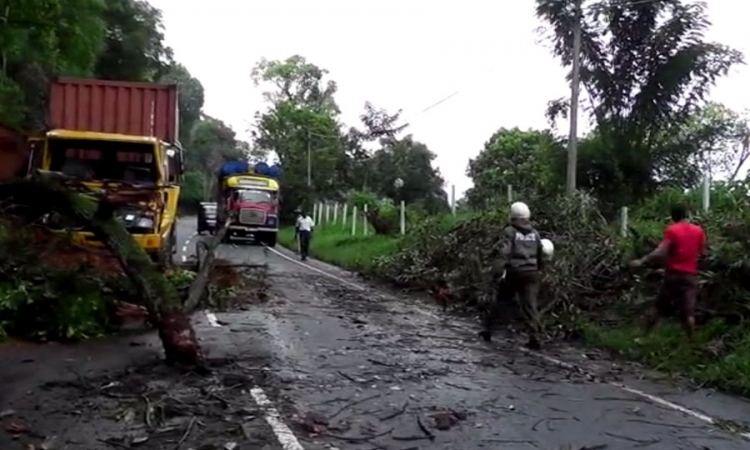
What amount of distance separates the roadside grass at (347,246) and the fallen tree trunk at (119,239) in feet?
49.2

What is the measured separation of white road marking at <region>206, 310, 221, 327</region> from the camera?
43.3 feet

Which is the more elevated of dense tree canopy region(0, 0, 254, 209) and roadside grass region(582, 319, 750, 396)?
dense tree canopy region(0, 0, 254, 209)

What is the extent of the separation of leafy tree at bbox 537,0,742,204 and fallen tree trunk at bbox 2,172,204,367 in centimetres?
1955

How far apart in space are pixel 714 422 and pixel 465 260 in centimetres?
981

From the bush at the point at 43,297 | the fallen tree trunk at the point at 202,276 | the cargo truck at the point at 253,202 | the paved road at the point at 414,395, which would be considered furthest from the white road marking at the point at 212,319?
the cargo truck at the point at 253,202

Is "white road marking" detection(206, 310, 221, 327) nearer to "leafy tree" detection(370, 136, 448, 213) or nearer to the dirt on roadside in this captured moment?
the dirt on roadside

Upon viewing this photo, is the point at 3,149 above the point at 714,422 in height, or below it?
above

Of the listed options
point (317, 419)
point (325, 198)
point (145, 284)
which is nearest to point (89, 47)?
point (145, 284)

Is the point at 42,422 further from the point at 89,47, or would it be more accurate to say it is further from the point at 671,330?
the point at 89,47

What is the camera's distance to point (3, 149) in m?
7.47

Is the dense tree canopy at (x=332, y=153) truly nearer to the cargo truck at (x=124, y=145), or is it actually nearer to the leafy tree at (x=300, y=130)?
the leafy tree at (x=300, y=130)

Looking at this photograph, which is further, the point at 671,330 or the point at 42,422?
the point at 671,330

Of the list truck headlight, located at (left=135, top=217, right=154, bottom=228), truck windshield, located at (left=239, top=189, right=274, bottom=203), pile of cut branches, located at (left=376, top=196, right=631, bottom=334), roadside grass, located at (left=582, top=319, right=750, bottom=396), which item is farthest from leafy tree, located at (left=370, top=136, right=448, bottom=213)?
roadside grass, located at (left=582, top=319, right=750, bottom=396)

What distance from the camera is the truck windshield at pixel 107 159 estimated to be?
1592cm
